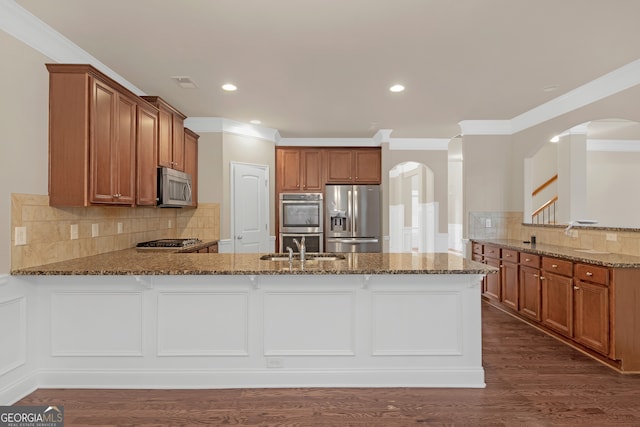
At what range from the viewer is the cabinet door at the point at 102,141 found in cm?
285

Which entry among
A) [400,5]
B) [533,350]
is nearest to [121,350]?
[400,5]

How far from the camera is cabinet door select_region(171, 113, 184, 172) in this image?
4.45 meters

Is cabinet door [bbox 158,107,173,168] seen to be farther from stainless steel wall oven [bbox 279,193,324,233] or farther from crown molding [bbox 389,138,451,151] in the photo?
crown molding [bbox 389,138,451,151]

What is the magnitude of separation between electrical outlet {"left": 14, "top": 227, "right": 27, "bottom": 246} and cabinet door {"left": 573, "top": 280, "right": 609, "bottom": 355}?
14.5ft

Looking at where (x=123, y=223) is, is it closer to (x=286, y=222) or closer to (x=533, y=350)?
(x=286, y=222)

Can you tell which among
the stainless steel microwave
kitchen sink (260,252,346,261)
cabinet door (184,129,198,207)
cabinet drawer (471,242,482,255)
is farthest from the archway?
kitchen sink (260,252,346,261)

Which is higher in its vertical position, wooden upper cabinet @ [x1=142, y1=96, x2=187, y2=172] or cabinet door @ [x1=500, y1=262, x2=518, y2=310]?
wooden upper cabinet @ [x1=142, y1=96, x2=187, y2=172]

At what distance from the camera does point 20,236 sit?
251 cm

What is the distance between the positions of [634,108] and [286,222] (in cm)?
461

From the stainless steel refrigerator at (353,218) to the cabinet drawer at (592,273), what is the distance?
10.4 feet

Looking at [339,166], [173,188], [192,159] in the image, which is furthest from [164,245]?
[339,166]

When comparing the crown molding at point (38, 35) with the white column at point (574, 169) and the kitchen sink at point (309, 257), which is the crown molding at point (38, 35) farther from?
the white column at point (574, 169)

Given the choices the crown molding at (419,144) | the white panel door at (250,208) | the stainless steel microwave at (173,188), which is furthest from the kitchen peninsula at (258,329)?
the crown molding at (419,144)

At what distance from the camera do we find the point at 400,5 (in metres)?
2.39
